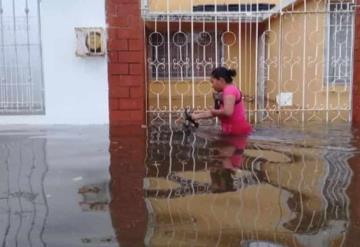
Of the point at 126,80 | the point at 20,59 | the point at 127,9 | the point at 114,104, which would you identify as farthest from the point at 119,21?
the point at 20,59

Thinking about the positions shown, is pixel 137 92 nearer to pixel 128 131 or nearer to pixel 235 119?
pixel 128 131

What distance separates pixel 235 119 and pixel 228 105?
0.33m

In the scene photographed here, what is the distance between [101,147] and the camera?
568cm

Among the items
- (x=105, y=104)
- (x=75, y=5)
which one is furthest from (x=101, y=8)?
(x=105, y=104)

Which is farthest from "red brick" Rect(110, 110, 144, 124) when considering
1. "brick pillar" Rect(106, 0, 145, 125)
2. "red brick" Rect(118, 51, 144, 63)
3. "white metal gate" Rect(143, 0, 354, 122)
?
"red brick" Rect(118, 51, 144, 63)

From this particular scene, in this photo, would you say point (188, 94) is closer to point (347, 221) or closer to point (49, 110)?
point (49, 110)

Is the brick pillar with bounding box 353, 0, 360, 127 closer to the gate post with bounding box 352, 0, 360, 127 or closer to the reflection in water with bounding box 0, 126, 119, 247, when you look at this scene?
the gate post with bounding box 352, 0, 360, 127

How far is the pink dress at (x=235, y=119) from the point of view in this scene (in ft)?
19.2

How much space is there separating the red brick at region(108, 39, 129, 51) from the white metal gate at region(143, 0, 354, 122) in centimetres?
51

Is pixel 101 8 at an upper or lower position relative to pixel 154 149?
upper

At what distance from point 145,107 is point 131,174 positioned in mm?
2989

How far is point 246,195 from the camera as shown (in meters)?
3.64

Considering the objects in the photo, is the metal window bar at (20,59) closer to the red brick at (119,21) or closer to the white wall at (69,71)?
the white wall at (69,71)

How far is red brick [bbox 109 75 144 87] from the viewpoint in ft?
23.2
